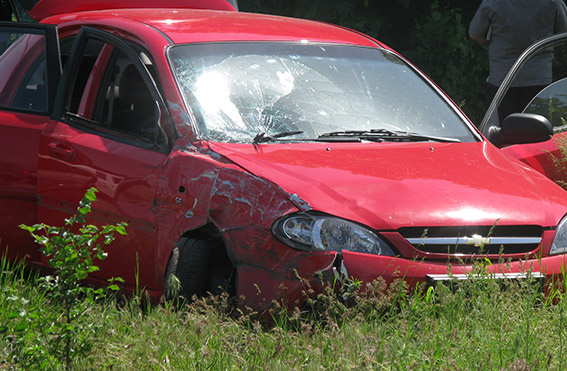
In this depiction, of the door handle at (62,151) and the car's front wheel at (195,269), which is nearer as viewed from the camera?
the car's front wheel at (195,269)

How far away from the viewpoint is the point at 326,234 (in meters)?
3.92

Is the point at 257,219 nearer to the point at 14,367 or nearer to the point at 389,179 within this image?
the point at 389,179

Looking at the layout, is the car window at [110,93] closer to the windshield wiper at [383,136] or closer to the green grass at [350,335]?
the windshield wiper at [383,136]

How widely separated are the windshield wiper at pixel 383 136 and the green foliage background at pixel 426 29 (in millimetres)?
6830

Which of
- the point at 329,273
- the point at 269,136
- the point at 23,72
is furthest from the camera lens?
the point at 23,72

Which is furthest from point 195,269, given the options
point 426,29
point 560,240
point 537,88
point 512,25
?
point 426,29

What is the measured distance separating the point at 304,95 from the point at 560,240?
1494 mm

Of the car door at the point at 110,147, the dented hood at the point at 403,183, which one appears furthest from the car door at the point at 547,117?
the car door at the point at 110,147

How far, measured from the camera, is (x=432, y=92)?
566 centimetres

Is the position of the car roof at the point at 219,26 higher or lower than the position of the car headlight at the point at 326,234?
higher

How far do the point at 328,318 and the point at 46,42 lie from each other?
274cm

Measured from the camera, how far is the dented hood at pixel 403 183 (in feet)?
13.3

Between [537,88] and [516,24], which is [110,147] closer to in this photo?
[537,88]

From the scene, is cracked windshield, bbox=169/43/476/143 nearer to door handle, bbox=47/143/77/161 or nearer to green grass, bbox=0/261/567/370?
door handle, bbox=47/143/77/161
